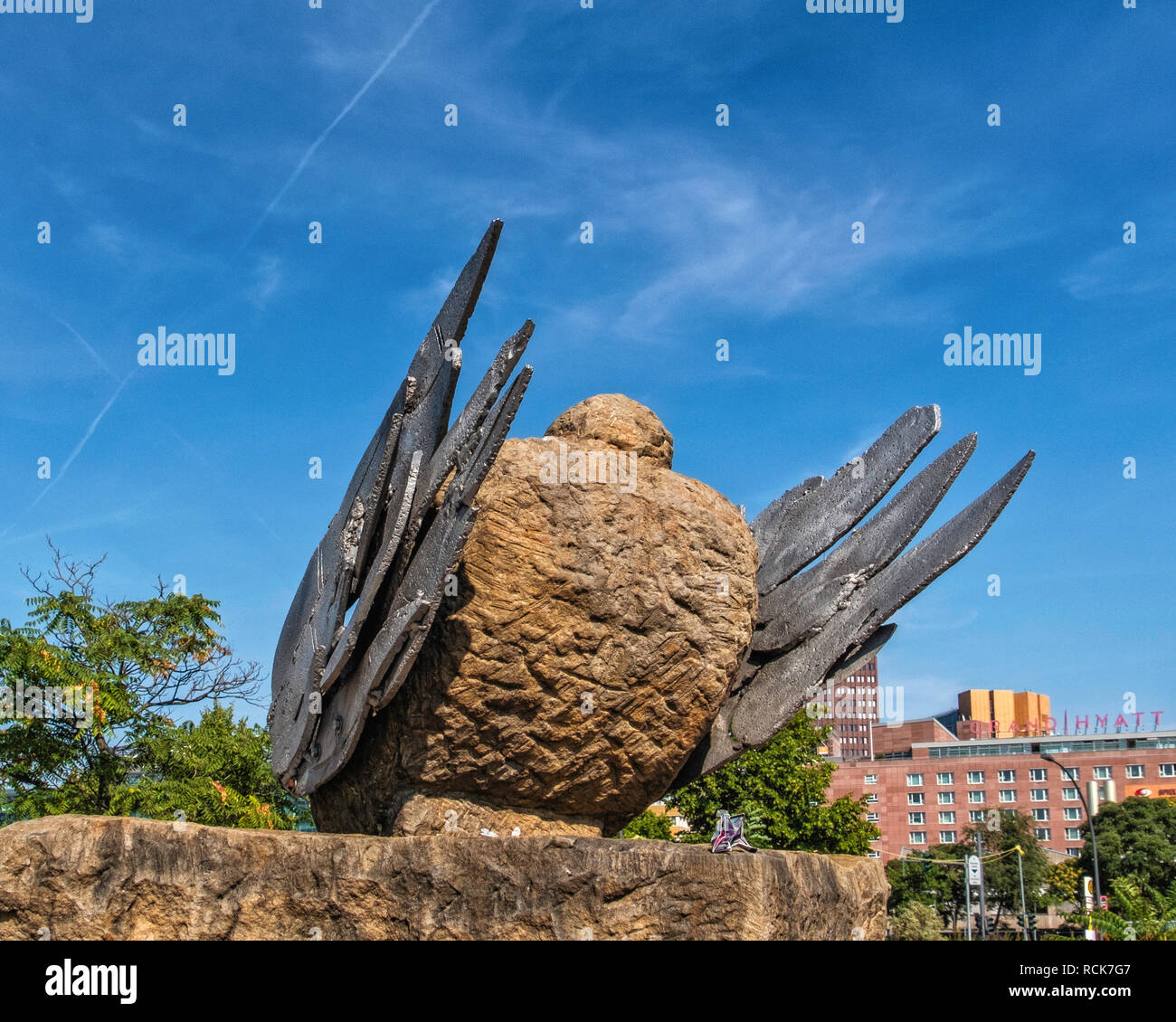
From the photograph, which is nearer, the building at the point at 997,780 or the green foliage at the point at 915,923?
the green foliage at the point at 915,923

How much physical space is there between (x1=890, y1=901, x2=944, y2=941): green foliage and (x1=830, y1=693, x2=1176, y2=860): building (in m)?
19.7

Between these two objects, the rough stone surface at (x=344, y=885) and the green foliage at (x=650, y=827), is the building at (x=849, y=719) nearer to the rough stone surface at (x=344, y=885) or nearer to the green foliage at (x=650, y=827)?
the rough stone surface at (x=344, y=885)

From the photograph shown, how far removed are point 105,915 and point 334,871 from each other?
1174mm

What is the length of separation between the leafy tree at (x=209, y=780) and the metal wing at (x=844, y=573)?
26.7 ft

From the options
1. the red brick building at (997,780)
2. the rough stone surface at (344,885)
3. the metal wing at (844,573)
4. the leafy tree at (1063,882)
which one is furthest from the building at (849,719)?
the leafy tree at (1063,882)

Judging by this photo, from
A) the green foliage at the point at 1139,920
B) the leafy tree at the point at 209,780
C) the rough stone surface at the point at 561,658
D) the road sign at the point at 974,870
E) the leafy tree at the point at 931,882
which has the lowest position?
the leafy tree at the point at 931,882

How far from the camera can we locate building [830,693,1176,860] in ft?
191

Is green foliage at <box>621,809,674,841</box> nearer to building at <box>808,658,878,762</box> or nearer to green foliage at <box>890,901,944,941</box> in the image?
building at <box>808,658,878,762</box>

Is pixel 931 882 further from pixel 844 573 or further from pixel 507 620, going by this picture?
pixel 507 620

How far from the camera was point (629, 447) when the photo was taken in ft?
25.2

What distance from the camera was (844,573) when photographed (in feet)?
27.7

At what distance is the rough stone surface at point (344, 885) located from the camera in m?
5.39

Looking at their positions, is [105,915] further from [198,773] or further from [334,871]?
[198,773]
